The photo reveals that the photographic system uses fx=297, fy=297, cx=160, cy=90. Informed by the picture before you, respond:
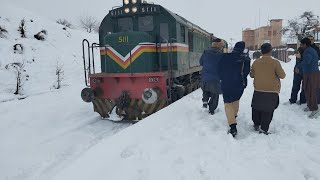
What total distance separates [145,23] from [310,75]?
4863mm

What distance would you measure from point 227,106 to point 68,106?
22.7ft

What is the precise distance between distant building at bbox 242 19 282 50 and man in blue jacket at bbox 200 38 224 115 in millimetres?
55385

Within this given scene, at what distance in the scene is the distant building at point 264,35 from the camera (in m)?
59.3

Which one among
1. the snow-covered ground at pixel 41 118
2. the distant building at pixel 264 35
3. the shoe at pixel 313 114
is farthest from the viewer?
the distant building at pixel 264 35

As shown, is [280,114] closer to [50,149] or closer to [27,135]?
[50,149]

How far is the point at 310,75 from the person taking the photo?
639 cm

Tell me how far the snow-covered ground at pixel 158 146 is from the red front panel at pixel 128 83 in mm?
821

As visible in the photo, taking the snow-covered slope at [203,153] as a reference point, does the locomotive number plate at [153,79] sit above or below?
above

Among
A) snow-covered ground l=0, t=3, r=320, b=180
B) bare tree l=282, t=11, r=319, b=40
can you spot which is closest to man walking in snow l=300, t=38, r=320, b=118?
snow-covered ground l=0, t=3, r=320, b=180

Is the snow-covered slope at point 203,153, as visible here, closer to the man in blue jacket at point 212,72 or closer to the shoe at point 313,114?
the shoe at point 313,114

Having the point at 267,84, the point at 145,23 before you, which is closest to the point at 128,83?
the point at 145,23

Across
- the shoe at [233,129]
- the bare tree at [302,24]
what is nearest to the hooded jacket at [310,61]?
the shoe at [233,129]

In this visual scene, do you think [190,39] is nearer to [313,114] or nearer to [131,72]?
[131,72]

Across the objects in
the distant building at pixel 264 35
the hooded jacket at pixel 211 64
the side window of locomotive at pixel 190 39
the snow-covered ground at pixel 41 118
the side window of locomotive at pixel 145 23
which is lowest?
the snow-covered ground at pixel 41 118
